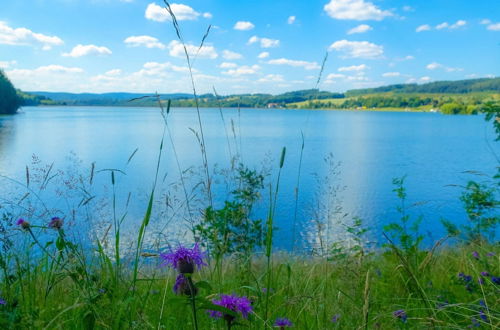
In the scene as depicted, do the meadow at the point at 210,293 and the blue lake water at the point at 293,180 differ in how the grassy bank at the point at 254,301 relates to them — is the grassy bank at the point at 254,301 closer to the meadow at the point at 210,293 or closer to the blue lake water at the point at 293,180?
the meadow at the point at 210,293

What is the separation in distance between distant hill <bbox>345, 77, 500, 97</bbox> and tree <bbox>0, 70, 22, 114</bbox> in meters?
76.7

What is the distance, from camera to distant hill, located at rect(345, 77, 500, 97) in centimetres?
9461

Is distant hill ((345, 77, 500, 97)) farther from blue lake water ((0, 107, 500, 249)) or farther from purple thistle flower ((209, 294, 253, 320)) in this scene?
purple thistle flower ((209, 294, 253, 320))

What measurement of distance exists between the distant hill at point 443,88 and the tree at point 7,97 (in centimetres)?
7674

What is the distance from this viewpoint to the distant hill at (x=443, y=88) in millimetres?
94606

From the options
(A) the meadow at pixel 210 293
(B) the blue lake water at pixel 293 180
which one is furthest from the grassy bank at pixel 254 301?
(B) the blue lake water at pixel 293 180

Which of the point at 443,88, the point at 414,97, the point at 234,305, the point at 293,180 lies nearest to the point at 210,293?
the point at 234,305

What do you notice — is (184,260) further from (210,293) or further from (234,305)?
(210,293)

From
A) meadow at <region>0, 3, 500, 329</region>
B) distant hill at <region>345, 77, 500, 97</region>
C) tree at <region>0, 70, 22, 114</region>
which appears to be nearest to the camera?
meadow at <region>0, 3, 500, 329</region>

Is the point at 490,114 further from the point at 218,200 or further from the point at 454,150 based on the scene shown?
the point at 454,150

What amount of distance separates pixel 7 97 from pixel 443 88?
104123mm

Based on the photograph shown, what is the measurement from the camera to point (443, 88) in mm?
100688

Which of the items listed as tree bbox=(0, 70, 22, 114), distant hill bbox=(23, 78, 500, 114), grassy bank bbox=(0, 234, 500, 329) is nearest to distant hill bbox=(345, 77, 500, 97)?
distant hill bbox=(23, 78, 500, 114)

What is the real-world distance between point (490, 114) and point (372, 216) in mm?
7496
